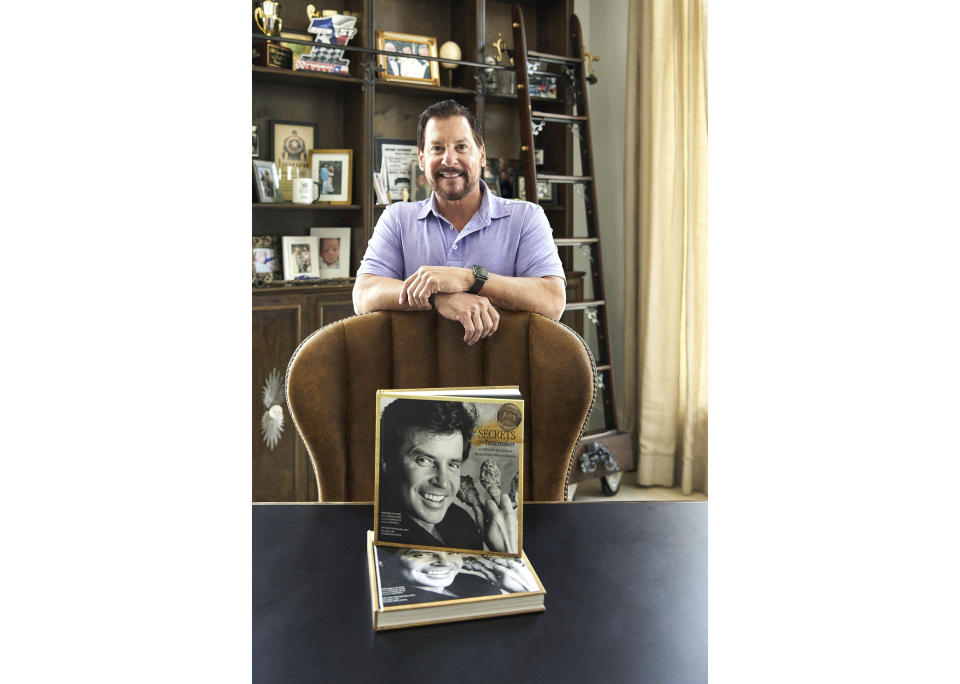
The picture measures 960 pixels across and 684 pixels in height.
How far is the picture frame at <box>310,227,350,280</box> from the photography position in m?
2.77

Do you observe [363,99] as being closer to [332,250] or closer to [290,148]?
[290,148]

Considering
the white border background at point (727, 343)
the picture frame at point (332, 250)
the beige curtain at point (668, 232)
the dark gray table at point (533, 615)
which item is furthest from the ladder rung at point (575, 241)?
the white border background at point (727, 343)

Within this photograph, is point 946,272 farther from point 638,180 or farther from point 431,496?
point 638,180

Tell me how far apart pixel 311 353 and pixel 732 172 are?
3.24ft

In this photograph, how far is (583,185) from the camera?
313 centimetres

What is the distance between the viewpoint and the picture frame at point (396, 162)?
2.93 metres

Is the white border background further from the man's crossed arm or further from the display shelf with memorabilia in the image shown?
the display shelf with memorabilia

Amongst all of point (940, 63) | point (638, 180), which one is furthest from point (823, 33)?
point (638, 180)

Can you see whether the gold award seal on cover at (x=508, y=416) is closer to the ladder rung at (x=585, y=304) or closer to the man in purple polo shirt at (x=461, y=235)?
the man in purple polo shirt at (x=461, y=235)

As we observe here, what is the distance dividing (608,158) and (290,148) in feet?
5.01

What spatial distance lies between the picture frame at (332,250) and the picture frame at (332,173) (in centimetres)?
12

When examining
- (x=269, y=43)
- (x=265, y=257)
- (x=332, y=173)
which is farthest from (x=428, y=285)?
(x=269, y=43)

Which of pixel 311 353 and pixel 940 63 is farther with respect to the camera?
pixel 311 353
